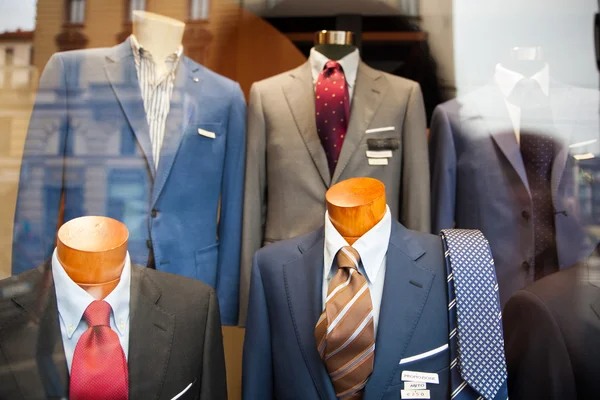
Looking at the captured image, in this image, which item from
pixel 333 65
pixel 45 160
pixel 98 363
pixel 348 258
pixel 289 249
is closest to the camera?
pixel 98 363

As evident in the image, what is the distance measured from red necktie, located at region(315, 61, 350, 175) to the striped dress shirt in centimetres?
47

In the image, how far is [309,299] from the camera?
1592 millimetres

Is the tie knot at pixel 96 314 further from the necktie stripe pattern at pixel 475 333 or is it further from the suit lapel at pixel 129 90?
the necktie stripe pattern at pixel 475 333

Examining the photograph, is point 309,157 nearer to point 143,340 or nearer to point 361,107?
point 361,107

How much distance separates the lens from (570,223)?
6.39 ft

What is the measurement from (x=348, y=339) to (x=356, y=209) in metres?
0.32

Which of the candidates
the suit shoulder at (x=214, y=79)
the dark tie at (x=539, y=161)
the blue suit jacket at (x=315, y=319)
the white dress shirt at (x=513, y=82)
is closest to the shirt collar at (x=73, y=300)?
the blue suit jacket at (x=315, y=319)

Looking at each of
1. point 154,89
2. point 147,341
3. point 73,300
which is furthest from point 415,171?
point 73,300

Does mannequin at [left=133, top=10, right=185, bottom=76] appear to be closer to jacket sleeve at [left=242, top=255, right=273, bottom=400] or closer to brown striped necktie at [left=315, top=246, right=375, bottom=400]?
jacket sleeve at [left=242, top=255, right=273, bottom=400]

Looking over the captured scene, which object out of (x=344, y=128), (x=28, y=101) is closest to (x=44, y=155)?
(x=28, y=101)

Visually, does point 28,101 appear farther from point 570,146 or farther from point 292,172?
point 570,146

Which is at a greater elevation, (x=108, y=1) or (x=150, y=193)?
(x=108, y=1)

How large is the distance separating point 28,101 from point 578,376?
5.47 feet

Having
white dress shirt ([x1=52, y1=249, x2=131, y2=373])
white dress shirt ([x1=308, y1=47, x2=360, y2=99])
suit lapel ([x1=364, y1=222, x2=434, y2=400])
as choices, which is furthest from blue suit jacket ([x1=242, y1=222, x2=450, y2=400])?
white dress shirt ([x1=308, y1=47, x2=360, y2=99])
